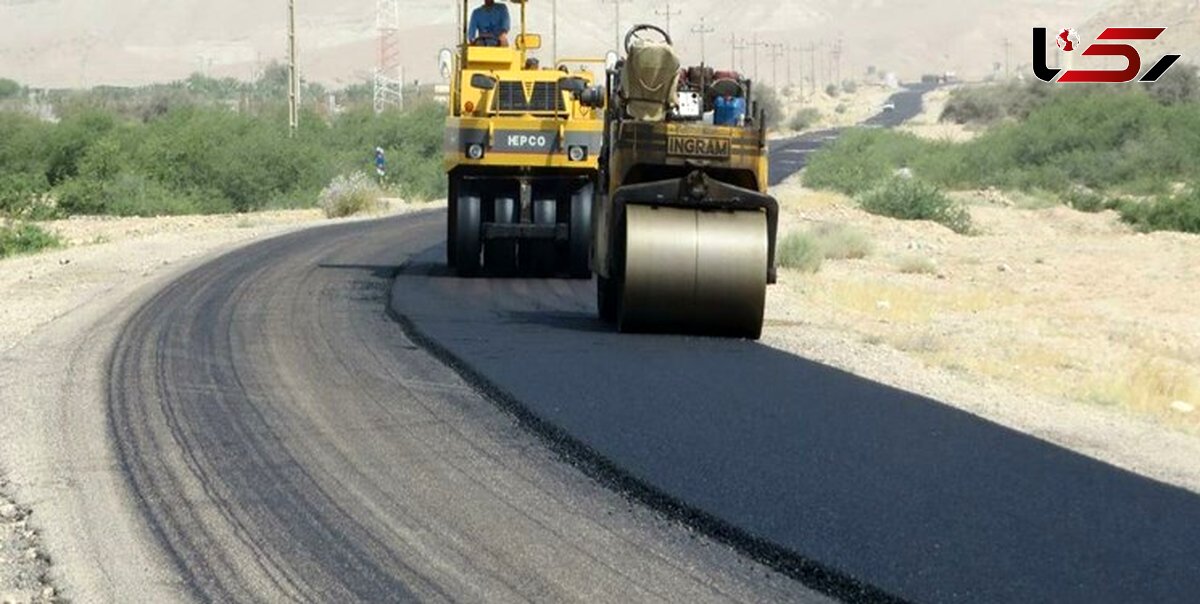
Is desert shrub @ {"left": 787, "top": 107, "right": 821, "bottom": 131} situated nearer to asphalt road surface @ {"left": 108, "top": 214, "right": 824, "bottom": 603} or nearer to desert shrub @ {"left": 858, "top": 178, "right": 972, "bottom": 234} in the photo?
desert shrub @ {"left": 858, "top": 178, "right": 972, "bottom": 234}

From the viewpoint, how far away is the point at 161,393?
1395cm

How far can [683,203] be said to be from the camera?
17859 millimetres

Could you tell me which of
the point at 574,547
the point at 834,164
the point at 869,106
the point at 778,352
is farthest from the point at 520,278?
the point at 869,106

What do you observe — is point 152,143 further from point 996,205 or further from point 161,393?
point 161,393

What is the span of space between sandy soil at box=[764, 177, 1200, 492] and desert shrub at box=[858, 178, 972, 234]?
0.80 metres

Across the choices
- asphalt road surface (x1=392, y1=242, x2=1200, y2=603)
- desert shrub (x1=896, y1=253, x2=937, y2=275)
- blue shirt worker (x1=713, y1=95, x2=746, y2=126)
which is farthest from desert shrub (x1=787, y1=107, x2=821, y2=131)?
asphalt road surface (x1=392, y1=242, x2=1200, y2=603)

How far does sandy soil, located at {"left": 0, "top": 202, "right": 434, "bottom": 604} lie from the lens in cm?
952

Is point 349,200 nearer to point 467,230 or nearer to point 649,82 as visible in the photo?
point 467,230

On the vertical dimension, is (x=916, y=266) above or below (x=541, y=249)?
below

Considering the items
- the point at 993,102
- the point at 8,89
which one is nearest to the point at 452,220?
the point at 993,102

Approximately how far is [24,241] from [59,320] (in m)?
12.5

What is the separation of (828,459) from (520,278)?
42.2ft

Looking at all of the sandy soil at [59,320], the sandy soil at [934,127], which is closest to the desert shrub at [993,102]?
the sandy soil at [934,127]

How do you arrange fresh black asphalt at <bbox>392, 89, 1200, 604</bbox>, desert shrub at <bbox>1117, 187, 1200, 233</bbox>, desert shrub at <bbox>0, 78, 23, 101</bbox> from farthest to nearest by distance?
desert shrub at <bbox>0, 78, 23, 101</bbox>
desert shrub at <bbox>1117, 187, 1200, 233</bbox>
fresh black asphalt at <bbox>392, 89, 1200, 604</bbox>
